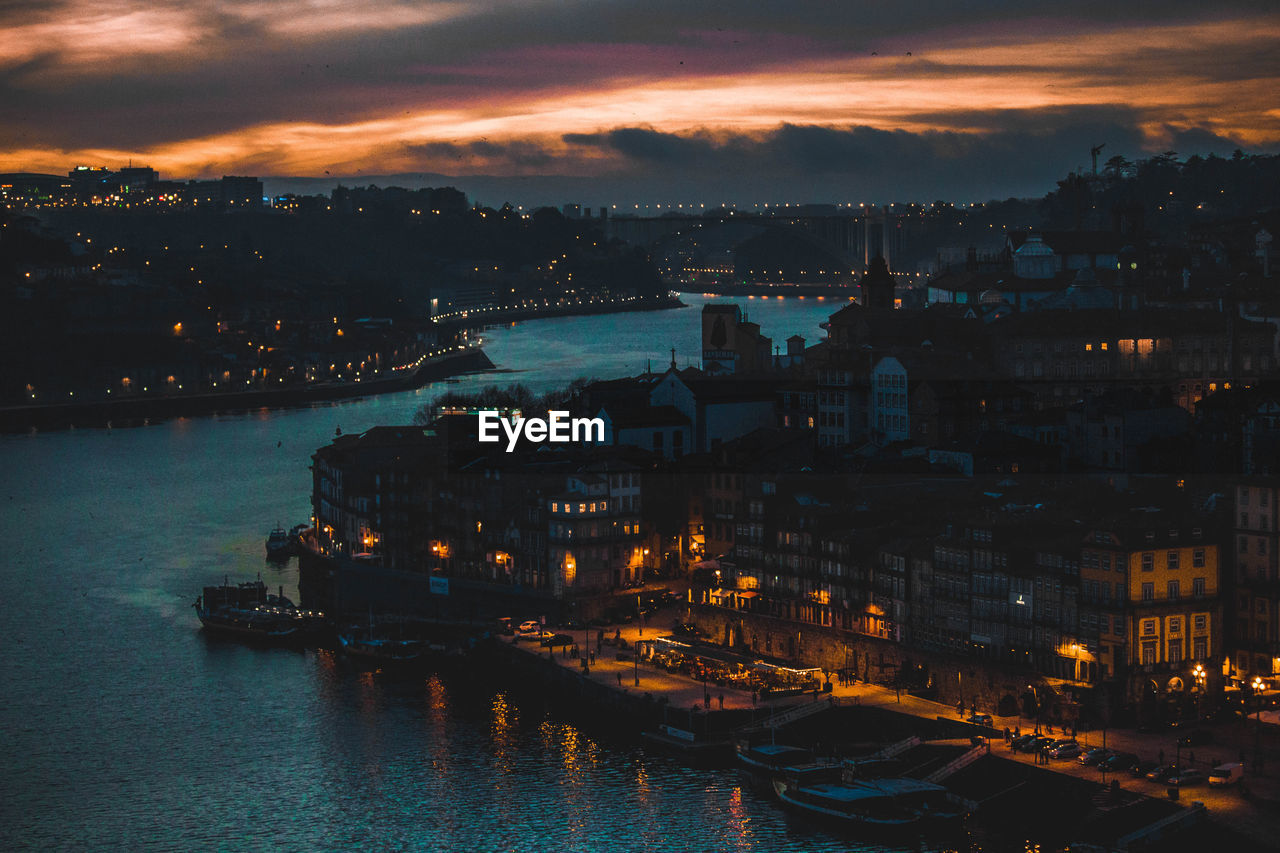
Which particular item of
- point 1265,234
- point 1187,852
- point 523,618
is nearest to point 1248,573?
point 1187,852

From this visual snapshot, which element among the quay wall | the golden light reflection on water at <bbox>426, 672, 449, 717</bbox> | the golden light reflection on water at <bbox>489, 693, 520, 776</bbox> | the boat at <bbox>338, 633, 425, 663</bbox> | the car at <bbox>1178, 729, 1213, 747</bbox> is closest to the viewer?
the car at <bbox>1178, 729, 1213, 747</bbox>

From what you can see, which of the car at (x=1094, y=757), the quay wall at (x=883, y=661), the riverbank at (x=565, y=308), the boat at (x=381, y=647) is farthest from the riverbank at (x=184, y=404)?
the car at (x=1094, y=757)

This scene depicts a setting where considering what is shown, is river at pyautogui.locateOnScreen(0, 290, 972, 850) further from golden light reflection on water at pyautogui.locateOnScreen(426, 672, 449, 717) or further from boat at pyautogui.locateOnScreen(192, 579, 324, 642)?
boat at pyautogui.locateOnScreen(192, 579, 324, 642)

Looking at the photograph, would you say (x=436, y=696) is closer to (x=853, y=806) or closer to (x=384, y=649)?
(x=384, y=649)

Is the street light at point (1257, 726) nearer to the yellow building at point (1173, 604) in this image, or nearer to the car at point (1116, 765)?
the yellow building at point (1173, 604)

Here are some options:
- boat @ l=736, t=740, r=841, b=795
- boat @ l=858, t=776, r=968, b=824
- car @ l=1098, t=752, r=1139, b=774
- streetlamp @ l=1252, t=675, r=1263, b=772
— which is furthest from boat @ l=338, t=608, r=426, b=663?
streetlamp @ l=1252, t=675, r=1263, b=772

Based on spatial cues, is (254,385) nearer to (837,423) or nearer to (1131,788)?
(837,423)
